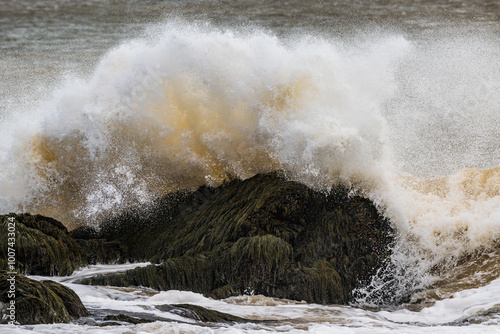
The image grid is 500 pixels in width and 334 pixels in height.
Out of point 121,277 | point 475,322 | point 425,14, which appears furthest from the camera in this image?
point 425,14

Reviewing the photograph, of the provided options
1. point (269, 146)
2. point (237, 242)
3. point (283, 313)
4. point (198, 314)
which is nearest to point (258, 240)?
point (237, 242)

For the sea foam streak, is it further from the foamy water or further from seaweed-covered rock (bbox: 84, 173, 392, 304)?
the foamy water

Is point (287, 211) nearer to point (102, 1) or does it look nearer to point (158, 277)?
point (158, 277)

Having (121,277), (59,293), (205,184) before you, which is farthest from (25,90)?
(59,293)

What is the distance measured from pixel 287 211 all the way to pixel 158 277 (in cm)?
140

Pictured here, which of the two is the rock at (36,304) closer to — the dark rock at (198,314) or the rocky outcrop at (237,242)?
the dark rock at (198,314)

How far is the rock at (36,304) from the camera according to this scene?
3.46 m

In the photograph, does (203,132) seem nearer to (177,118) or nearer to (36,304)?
(177,118)

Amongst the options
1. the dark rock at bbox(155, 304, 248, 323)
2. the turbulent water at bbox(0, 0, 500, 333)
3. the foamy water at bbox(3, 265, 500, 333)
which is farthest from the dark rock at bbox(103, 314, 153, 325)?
the turbulent water at bbox(0, 0, 500, 333)

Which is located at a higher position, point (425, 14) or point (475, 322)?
point (425, 14)

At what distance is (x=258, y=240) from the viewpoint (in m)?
5.50

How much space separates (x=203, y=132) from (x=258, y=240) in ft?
5.40

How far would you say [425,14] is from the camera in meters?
10.2

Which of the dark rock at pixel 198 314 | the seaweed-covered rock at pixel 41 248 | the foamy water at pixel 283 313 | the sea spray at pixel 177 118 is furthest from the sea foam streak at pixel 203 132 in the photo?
the dark rock at pixel 198 314
